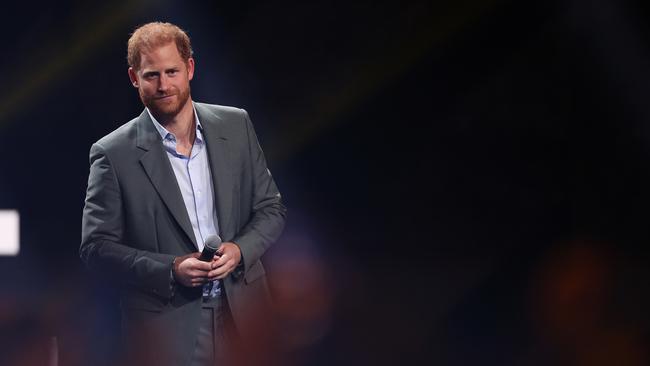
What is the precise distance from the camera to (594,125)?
335 centimetres

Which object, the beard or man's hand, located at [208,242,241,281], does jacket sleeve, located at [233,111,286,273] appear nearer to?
man's hand, located at [208,242,241,281]

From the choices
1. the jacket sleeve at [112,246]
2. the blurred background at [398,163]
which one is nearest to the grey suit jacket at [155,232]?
the jacket sleeve at [112,246]

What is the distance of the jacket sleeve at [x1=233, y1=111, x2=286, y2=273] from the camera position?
2158 mm

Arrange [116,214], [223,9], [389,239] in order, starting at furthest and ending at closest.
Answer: [389,239] → [223,9] → [116,214]

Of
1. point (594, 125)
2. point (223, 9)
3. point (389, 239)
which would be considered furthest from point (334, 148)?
point (594, 125)

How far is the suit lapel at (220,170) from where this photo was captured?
2145mm

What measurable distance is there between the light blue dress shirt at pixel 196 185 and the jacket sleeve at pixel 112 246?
0.43 feet

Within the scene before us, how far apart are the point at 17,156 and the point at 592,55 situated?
240cm

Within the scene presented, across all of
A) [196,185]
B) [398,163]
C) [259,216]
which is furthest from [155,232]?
[398,163]

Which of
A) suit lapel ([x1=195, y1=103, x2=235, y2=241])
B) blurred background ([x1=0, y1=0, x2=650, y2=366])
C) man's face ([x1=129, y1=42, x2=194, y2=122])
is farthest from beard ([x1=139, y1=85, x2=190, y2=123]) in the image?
blurred background ([x1=0, y1=0, x2=650, y2=366])

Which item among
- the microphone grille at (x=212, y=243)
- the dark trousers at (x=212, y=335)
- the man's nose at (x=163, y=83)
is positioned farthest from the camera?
the dark trousers at (x=212, y=335)

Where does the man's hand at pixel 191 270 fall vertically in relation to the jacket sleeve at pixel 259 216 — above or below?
below

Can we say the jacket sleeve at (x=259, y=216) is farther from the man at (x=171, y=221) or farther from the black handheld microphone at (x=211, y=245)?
the black handheld microphone at (x=211, y=245)

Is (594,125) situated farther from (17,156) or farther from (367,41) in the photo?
(17,156)
